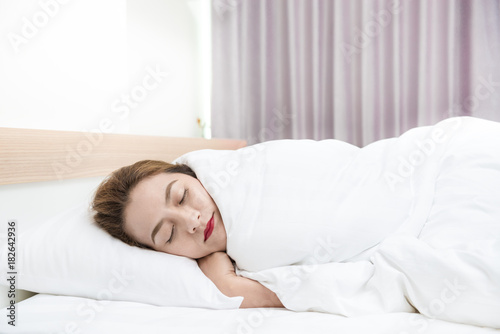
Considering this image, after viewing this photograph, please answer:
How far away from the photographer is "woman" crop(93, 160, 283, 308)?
0.99 meters

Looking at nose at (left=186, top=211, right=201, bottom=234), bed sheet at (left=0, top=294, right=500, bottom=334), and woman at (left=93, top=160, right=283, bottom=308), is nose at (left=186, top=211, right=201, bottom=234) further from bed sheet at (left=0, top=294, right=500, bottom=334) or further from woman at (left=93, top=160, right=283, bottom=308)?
bed sheet at (left=0, top=294, right=500, bottom=334)

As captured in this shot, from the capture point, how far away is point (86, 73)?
4.55 ft

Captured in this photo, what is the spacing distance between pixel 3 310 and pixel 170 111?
4.44 feet

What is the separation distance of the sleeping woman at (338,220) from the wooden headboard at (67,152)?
5.9 inches

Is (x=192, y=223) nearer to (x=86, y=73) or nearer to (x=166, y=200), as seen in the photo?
(x=166, y=200)

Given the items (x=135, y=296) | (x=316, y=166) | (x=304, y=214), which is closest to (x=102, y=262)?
(x=135, y=296)

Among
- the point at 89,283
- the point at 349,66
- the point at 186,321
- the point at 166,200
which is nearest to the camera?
the point at 186,321

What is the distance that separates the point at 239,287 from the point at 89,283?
35 centimetres

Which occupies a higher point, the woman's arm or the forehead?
the forehead

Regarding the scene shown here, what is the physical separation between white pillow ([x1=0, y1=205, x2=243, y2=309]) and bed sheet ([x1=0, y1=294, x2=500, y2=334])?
0.02 m

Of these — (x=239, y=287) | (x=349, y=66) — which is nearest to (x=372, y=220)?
(x=239, y=287)

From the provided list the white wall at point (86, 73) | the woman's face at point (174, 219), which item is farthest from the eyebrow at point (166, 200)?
the white wall at point (86, 73)

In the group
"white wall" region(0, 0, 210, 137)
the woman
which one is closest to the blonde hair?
the woman

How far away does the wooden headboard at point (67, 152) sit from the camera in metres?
0.94
